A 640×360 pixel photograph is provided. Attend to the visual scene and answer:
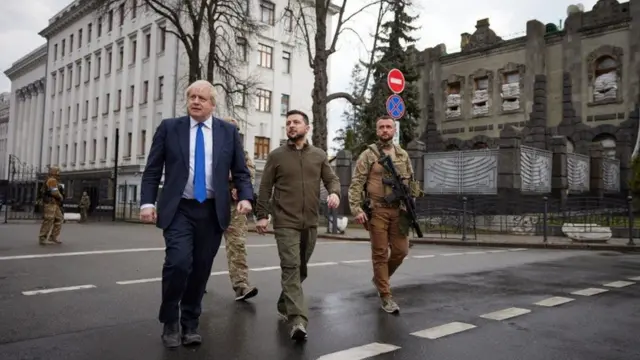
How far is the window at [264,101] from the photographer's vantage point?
1604 inches

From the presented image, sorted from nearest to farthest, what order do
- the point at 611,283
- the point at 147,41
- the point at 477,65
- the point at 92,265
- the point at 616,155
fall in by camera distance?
1. the point at 611,283
2. the point at 92,265
3. the point at 616,155
4. the point at 477,65
5. the point at 147,41

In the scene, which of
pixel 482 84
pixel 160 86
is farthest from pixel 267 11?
pixel 482 84

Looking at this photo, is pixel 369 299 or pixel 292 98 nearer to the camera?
pixel 369 299

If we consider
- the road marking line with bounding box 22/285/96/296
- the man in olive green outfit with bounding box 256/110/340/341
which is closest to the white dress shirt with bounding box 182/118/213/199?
the man in olive green outfit with bounding box 256/110/340/341

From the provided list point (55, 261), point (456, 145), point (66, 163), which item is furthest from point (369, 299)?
point (66, 163)

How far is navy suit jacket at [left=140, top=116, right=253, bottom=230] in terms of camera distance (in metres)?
4.19

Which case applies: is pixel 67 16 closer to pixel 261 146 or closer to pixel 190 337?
pixel 261 146

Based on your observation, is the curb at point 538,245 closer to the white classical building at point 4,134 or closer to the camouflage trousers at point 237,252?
the camouflage trousers at point 237,252

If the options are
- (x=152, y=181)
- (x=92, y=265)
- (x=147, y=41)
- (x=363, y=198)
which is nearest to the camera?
(x=152, y=181)

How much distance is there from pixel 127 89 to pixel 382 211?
4116cm

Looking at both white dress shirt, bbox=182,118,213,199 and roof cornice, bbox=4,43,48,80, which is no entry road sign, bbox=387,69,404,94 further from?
roof cornice, bbox=4,43,48,80

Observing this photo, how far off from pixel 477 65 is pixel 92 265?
26602 mm

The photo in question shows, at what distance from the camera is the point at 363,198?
19.5 ft

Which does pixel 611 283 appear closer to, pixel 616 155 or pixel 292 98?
pixel 616 155
